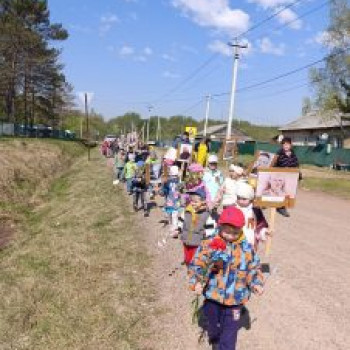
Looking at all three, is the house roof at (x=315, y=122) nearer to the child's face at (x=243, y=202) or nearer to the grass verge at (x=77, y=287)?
the grass verge at (x=77, y=287)

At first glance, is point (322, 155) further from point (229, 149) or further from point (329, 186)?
point (229, 149)

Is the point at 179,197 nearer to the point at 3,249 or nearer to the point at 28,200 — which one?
the point at 3,249

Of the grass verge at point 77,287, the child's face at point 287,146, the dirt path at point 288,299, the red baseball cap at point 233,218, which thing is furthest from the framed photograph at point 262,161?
the red baseball cap at point 233,218

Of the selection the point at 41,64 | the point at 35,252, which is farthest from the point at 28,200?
the point at 41,64

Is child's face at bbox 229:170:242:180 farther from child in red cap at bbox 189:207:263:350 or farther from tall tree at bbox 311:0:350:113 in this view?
tall tree at bbox 311:0:350:113

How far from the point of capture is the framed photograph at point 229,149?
2206cm

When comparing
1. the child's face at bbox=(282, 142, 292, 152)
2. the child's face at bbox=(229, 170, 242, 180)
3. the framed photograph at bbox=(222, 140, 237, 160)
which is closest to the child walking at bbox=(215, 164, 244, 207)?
the child's face at bbox=(229, 170, 242, 180)

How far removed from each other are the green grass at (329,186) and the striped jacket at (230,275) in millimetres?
17569

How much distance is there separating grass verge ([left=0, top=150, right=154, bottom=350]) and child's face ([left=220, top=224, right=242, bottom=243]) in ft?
6.98

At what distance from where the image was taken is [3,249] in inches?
560

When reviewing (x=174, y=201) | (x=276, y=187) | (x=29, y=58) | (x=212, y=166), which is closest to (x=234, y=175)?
(x=212, y=166)

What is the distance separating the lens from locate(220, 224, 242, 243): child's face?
5156 mm

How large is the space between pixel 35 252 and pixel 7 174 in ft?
54.9

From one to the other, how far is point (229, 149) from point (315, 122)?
1524 inches
